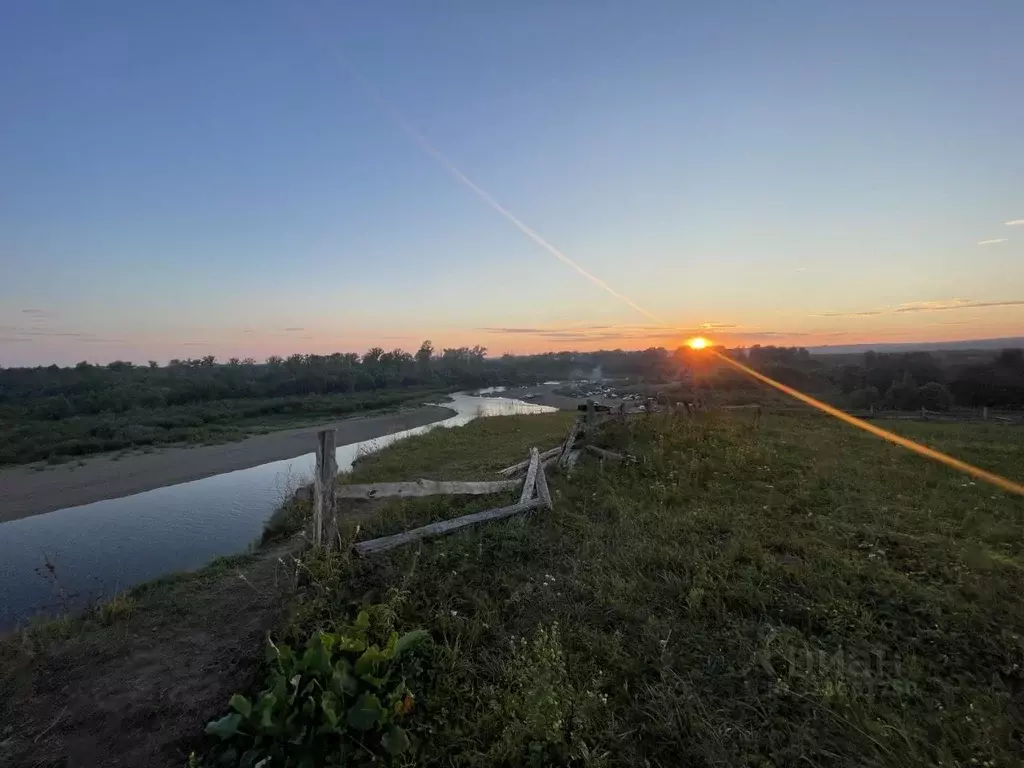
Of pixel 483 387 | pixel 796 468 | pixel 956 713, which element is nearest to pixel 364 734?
pixel 956 713

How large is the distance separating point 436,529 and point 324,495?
170cm

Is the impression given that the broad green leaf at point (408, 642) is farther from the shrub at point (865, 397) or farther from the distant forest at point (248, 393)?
the shrub at point (865, 397)

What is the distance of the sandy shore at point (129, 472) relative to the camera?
14758mm

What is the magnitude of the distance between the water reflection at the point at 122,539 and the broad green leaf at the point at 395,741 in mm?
6803

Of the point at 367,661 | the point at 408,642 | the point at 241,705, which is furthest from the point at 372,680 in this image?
the point at 241,705

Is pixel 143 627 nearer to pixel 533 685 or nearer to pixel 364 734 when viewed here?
pixel 364 734

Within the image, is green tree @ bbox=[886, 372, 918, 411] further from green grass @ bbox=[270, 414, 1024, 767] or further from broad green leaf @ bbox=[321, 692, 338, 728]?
broad green leaf @ bbox=[321, 692, 338, 728]

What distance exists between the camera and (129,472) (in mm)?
18219

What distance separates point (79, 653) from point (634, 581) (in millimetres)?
6305

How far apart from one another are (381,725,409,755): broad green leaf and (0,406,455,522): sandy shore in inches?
636

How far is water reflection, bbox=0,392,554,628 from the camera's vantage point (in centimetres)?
823

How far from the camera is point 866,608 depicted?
4820 mm

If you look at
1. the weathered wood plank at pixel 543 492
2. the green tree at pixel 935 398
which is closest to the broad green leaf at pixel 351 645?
the weathered wood plank at pixel 543 492

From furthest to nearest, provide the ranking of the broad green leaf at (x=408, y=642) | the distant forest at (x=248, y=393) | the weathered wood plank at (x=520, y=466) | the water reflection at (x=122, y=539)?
the distant forest at (x=248, y=393), the weathered wood plank at (x=520, y=466), the water reflection at (x=122, y=539), the broad green leaf at (x=408, y=642)
